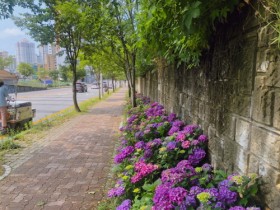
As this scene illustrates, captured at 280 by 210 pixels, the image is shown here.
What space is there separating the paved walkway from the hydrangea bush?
2.67ft

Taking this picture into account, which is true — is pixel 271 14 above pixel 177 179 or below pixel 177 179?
above

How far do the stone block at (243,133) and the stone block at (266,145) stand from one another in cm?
7

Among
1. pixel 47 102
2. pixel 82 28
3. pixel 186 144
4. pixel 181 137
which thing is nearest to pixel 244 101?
pixel 186 144

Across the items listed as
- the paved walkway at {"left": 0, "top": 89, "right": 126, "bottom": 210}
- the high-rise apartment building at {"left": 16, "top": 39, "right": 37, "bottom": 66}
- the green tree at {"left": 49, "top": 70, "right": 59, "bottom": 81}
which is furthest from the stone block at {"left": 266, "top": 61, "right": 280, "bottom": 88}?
the high-rise apartment building at {"left": 16, "top": 39, "right": 37, "bottom": 66}

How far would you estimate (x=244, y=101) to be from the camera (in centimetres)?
195

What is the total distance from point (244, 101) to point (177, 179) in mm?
878

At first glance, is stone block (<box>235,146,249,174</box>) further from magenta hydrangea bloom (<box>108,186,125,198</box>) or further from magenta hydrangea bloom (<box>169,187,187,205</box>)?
magenta hydrangea bloom (<box>108,186,125,198</box>)

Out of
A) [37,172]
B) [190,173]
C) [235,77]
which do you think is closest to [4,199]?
[37,172]

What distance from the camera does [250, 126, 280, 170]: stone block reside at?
1.50 meters

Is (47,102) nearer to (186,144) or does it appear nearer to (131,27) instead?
(131,27)

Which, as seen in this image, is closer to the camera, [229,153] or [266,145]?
[266,145]

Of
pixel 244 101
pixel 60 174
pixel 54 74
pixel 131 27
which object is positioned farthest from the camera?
pixel 54 74

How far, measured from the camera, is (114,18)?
8234mm

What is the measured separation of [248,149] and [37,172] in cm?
400
